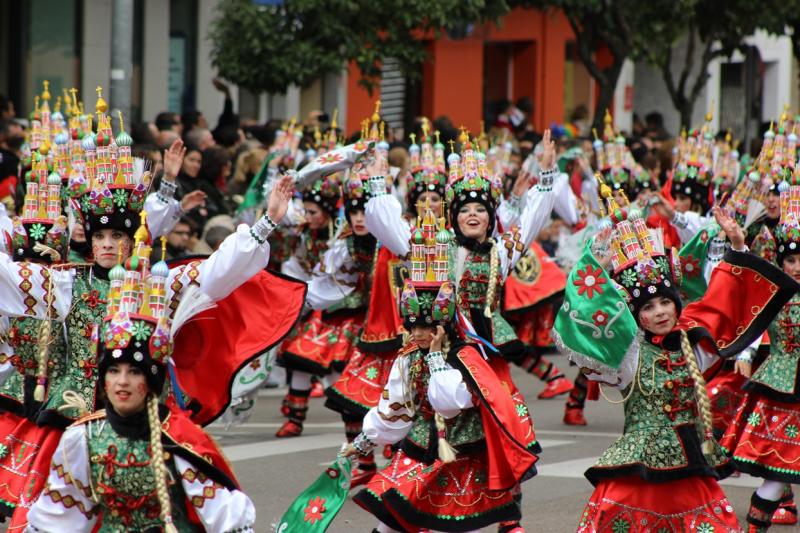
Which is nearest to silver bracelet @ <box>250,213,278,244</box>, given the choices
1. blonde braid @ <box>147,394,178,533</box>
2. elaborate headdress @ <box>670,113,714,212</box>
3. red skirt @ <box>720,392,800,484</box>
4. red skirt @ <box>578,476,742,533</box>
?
blonde braid @ <box>147,394,178,533</box>

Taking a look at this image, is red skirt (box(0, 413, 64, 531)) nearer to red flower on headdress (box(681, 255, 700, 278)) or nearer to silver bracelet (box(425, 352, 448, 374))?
silver bracelet (box(425, 352, 448, 374))

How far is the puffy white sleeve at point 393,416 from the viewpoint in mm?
7039

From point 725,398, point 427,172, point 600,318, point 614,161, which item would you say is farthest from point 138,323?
point 614,161

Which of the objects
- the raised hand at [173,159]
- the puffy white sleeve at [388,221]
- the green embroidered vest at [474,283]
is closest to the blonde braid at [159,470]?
the raised hand at [173,159]

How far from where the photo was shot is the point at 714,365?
759 centimetres

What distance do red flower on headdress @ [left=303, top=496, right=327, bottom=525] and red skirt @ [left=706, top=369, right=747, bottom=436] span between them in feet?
9.59

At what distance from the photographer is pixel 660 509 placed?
22.2 feet

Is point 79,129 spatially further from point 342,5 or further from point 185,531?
point 342,5

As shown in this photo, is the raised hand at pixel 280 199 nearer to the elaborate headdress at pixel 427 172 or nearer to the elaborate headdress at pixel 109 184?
the elaborate headdress at pixel 109 184

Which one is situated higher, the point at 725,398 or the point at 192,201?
the point at 192,201

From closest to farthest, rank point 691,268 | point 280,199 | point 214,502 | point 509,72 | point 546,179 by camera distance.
Result: point 214,502
point 280,199
point 691,268
point 546,179
point 509,72

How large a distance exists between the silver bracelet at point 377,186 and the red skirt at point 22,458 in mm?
2824

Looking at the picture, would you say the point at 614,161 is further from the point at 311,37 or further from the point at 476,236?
the point at 311,37

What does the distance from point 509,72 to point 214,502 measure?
84.5 ft
